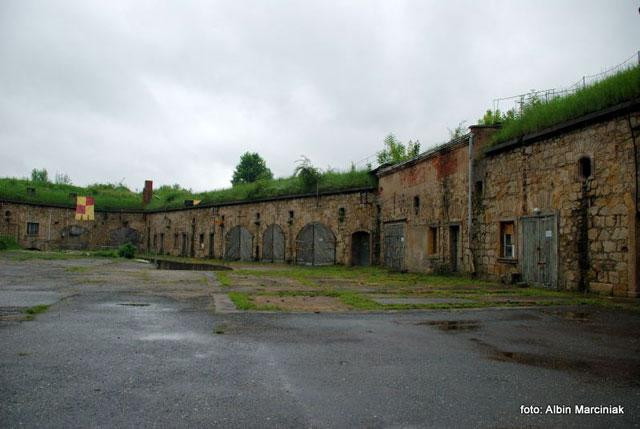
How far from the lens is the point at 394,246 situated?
835 inches

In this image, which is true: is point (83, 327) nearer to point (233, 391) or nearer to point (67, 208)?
point (233, 391)

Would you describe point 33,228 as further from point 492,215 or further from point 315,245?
point 492,215

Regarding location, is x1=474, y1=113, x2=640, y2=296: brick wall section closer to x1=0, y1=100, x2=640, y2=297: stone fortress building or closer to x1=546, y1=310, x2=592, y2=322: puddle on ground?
x1=0, y1=100, x2=640, y2=297: stone fortress building

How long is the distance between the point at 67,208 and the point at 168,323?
3759 centimetres

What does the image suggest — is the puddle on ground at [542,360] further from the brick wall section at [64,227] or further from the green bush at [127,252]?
the brick wall section at [64,227]

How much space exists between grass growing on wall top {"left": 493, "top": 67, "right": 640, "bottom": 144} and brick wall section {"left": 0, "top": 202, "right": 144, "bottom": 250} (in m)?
35.0

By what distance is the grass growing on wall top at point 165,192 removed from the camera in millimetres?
26234

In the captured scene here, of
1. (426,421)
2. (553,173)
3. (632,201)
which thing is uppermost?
(553,173)

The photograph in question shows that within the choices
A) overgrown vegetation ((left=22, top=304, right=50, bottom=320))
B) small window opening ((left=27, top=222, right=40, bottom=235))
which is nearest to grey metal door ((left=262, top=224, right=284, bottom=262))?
small window opening ((left=27, top=222, right=40, bottom=235))

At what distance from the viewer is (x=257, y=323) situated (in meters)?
6.75

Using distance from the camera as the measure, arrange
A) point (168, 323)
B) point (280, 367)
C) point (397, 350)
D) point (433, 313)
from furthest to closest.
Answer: point (433, 313), point (168, 323), point (397, 350), point (280, 367)

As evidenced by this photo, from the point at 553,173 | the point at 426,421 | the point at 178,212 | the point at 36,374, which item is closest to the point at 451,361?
the point at 426,421

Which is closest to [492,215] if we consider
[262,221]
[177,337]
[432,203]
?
[432,203]

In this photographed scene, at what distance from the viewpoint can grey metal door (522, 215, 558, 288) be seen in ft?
41.3
